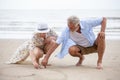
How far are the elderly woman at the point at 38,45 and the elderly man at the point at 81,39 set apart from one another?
0.22 m

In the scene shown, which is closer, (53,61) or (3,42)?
(53,61)

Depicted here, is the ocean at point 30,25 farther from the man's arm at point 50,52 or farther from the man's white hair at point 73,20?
the man's white hair at point 73,20

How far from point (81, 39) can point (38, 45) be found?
73 cm

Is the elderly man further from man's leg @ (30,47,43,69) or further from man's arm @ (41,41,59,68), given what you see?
man's leg @ (30,47,43,69)

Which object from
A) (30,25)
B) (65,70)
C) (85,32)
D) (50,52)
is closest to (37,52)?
(50,52)

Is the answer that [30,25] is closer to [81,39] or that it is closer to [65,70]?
[81,39]

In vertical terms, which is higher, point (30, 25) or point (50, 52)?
point (50, 52)

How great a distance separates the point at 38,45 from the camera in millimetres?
5184

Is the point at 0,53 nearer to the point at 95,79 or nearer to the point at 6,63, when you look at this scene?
the point at 6,63

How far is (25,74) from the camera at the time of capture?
14.9 ft

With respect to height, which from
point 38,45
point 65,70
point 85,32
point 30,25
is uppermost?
point 85,32

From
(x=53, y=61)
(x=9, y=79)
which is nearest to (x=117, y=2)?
(x=53, y=61)

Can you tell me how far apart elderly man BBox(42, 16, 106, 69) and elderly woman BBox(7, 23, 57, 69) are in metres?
0.22

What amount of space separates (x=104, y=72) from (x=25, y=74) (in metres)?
1.19
